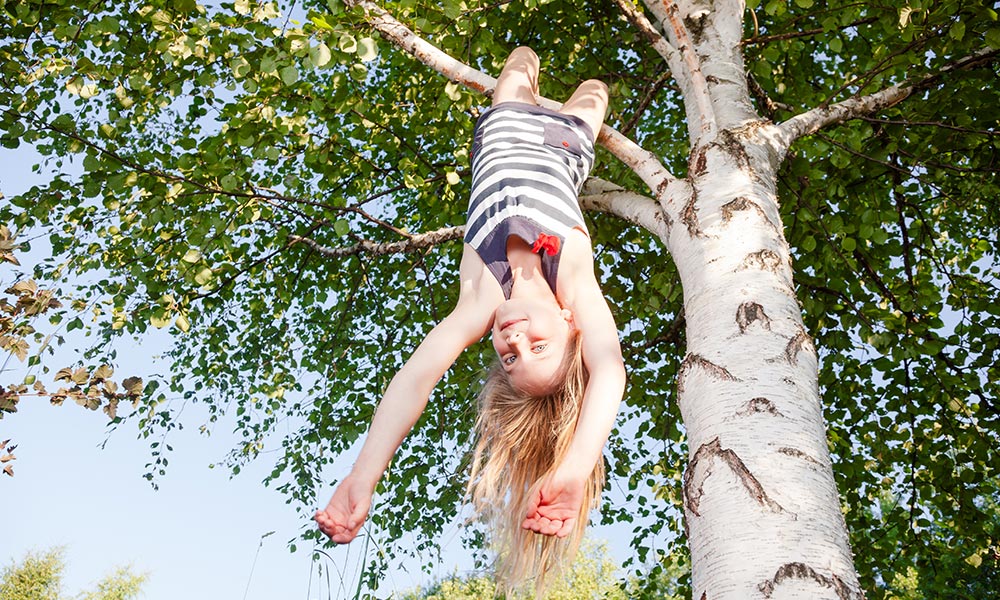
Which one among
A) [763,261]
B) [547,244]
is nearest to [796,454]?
[763,261]

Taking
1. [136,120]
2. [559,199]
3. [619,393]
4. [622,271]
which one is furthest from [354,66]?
[622,271]

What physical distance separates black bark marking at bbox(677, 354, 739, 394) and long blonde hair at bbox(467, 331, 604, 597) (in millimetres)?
363

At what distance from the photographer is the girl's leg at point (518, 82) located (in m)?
3.92

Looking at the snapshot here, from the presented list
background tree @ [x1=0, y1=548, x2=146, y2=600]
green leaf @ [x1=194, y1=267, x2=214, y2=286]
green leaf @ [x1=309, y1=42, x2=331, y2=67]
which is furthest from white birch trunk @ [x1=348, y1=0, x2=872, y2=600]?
background tree @ [x1=0, y1=548, x2=146, y2=600]

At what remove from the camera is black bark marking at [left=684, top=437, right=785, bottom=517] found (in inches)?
85.4

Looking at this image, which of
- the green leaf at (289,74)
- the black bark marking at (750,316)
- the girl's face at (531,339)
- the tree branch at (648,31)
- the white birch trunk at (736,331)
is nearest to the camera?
the white birch trunk at (736,331)

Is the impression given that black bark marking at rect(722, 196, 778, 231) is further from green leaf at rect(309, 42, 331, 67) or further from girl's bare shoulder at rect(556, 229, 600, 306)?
green leaf at rect(309, 42, 331, 67)

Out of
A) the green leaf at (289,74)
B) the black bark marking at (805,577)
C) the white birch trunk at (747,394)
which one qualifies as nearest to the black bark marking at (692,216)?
the white birch trunk at (747,394)

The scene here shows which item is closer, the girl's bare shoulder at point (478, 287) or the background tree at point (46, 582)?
the girl's bare shoulder at point (478, 287)

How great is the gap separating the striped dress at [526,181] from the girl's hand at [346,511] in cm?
100

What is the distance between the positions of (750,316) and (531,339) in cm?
79

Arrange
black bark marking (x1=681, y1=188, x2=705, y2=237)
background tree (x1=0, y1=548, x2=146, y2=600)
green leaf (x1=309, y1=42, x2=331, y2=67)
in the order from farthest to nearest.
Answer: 1. background tree (x1=0, y1=548, x2=146, y2=600)
2. green leaf (x1=309, y1=42, x2=331, y2=67)
3. black bark marking (x1=681, y1=188, x2=705, y2=237)

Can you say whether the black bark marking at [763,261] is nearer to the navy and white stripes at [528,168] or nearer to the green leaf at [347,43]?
the navy and white stripes at [528,168]

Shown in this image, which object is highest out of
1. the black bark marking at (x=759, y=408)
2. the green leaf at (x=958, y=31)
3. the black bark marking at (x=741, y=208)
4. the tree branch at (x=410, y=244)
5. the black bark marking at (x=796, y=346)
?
the green leaf at (x=958, y=31)
